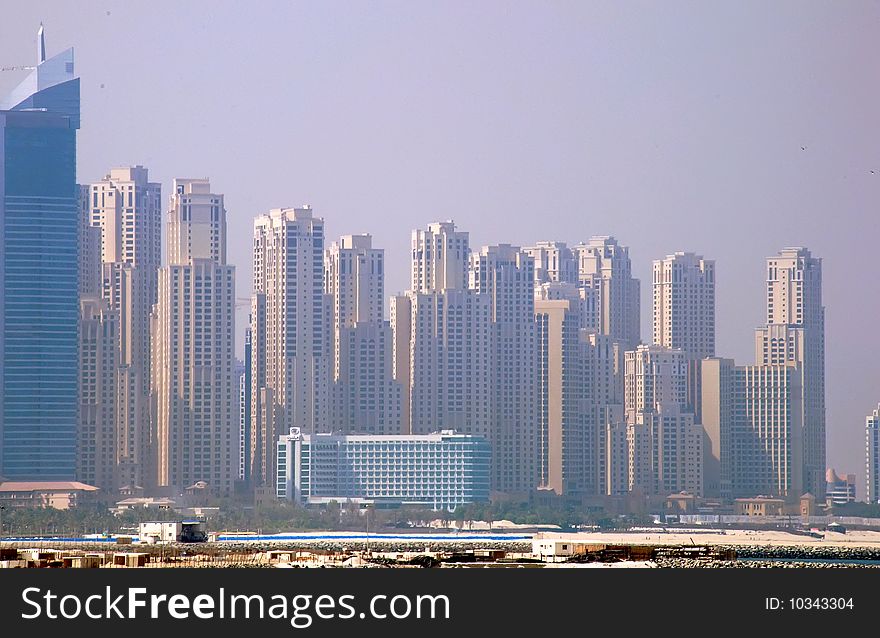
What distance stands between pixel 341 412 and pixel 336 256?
3636 millimetres

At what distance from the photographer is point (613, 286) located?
48.9 m

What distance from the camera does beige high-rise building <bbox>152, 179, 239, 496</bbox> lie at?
140 feet

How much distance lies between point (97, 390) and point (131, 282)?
8.86ft

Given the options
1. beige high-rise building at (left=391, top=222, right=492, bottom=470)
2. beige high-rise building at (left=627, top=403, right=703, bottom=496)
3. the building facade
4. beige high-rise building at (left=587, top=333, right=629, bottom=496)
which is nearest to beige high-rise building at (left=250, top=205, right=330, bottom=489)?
the building facade

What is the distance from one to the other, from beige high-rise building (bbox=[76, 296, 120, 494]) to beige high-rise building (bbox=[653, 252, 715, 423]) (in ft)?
43.1

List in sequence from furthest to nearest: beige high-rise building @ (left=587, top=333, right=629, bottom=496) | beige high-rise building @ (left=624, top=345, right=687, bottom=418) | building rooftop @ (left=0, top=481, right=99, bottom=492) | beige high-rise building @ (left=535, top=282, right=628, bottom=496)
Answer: beige high-rise building @ (left=624, top=345, right=687, bottom=418), beige high-rise building @ (left=587, top=333, right=629, bottom=496), beige high-rise building @ (left=535, top=282, right=628, bottom=496), building rooftop @ (left=0, top=481, right=99, bottom=492)

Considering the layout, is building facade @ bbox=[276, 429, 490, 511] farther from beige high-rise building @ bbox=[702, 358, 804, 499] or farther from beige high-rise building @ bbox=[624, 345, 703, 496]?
beige high-rise building @ bbox=[702, 358, 804, 499]

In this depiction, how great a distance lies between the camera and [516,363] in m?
45.1

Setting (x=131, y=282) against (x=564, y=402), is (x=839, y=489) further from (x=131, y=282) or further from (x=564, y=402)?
(x=131, y=282)

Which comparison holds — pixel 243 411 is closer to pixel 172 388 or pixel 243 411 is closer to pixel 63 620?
pixel 172 388

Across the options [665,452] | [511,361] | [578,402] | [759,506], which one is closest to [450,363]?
[511,361]

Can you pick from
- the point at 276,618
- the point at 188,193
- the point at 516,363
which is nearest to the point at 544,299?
the point at 516,363

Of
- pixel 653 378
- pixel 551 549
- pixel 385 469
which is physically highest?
pixel 653 378

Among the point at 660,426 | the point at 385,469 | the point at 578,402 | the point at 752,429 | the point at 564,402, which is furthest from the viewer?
the point at 578,402
